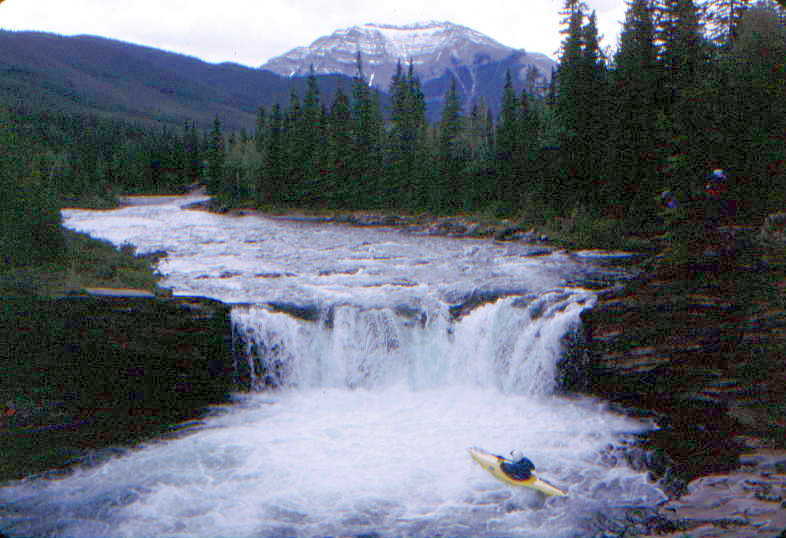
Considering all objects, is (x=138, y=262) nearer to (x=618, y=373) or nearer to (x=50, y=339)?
(x=50, y=339)

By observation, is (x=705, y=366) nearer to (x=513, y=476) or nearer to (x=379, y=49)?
(x=513, y=476)

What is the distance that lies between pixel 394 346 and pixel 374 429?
3.02m

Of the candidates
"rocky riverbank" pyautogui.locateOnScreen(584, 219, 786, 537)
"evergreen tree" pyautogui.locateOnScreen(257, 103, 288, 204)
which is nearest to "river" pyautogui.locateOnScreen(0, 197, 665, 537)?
"rocky riverbank" pyautogui.locateOnScreen(584, 219, 786, 537)

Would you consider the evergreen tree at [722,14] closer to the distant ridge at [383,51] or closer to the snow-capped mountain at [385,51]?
the distant ridge at [383,51]

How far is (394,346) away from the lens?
13539mm

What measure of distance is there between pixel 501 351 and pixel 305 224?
32357 millimetres

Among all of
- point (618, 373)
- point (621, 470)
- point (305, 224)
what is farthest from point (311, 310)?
point (305, 224)

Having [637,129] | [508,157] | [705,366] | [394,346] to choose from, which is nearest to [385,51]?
[508,157]

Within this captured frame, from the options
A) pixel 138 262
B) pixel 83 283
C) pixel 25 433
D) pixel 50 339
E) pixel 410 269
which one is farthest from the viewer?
pixel 410 269

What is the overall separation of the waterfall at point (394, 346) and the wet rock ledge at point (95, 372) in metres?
1.14

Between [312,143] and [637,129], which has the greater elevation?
[312,143]

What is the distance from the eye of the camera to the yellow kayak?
323 inches

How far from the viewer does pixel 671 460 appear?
898cm

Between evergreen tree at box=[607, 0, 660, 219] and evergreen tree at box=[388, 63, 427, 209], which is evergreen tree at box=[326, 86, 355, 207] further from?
evergreen tree at box=[607, 0, 660, 219]
